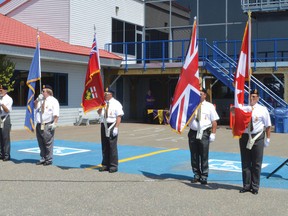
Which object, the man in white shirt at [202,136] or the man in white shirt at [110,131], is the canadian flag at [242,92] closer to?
the man in white shirt at [202,136]

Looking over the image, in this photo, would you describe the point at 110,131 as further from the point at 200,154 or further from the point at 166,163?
the point at 200,154

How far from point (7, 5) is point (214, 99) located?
13.2m

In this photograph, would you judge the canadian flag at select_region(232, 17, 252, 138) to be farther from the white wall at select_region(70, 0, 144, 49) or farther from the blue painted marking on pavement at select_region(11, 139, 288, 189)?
the white wall at select_region(70, 0, 144, 49)

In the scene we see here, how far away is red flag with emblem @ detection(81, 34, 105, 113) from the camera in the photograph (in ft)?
29.8

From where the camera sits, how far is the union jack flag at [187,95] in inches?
307

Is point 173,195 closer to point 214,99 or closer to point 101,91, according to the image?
point 101,91

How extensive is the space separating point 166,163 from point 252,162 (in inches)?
126

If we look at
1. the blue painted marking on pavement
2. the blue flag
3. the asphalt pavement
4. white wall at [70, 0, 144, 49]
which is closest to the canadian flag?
the asphalt pavement

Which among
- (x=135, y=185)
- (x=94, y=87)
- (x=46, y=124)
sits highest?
(x=94, y=87)

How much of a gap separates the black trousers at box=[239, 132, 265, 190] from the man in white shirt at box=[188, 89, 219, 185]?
72 centimetres

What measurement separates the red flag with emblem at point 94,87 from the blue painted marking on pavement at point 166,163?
1481 mm

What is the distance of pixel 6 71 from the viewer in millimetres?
17250

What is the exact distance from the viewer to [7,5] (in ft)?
80.1

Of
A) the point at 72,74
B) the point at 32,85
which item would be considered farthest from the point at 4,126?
the point at 72,74
